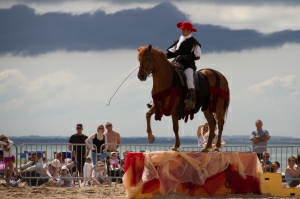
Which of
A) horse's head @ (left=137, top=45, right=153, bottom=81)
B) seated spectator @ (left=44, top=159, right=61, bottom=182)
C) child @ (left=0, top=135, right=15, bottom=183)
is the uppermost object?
horse's head @ (left=137, top=45, right=153, bottom=81)

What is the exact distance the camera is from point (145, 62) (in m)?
11.5

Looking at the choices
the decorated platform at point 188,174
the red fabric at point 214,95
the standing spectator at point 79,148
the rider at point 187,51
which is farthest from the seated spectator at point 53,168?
the rider at point 187,51

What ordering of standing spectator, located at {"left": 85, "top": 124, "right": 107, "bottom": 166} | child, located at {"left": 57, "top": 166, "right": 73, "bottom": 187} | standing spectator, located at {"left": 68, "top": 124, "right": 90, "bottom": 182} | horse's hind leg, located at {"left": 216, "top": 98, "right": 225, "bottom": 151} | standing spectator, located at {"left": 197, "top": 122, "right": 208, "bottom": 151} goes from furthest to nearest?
standing spectator, located at {"left": 85, "top": 124, "right": 107, "bottom": 166}, standing spectator, located at {"left": 68, "top": 124, "right": 90, "bottom": 182}, standing spectator, located at {"left": 197, "top": 122, "right": 208, "bottom": 151}, child, located at {"left": 57, "top": 166, "right": 73, "bottom": 187}, horse's hind leg, located at {"left": 216, "top": 98, "right": 225, "bottom": 151}

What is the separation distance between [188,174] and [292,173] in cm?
378

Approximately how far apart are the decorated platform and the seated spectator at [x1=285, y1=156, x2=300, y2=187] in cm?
241

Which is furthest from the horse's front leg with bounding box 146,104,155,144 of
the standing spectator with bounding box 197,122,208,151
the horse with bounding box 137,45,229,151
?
the standing spectator with bounding box 197,122,208,151

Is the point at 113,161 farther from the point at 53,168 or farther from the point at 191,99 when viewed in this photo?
the point at 191,99

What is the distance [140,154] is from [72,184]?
153 inches

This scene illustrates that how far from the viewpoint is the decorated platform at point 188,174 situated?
11.8 meters

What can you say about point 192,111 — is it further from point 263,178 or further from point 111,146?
point 111,146

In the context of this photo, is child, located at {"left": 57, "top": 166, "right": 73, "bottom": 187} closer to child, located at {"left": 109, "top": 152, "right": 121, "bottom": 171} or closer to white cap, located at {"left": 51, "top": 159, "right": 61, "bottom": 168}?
white cap, located at {"left": 51, "top": 159, "right": 61, "bottom": 168}

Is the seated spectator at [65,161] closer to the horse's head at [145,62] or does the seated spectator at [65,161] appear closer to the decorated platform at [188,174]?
the decorated platform at [188,174]

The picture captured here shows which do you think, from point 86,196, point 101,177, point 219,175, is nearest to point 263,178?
point 219,175

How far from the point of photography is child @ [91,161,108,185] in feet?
50.8
